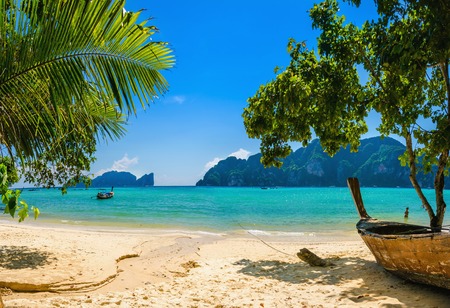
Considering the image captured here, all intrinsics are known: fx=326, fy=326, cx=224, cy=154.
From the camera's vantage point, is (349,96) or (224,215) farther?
(224,215)

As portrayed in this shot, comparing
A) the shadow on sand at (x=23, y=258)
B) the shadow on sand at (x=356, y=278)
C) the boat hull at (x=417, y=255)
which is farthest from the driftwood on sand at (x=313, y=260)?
the shadow on sand at (x=23, y=258)

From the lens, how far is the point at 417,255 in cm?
575

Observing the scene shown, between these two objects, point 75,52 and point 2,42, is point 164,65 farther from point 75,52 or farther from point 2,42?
point 2,42

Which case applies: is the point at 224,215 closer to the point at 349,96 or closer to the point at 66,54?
the point at 349,96

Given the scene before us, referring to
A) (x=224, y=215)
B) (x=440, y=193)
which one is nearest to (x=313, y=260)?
(x=440, y=193)

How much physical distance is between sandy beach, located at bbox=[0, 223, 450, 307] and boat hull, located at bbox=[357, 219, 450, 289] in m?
0.33

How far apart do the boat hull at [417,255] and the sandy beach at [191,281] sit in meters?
0.33

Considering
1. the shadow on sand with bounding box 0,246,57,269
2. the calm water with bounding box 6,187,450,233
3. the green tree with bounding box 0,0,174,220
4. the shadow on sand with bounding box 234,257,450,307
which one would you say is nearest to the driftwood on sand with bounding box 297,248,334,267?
the shadow on sand with bounding box 234,257,450,307

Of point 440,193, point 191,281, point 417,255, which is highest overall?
point 440,193

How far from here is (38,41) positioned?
8.36 ft

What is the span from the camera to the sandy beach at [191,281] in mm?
6055

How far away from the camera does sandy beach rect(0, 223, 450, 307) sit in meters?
6.05

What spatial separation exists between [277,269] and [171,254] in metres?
4.59

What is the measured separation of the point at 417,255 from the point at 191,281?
5123mm
